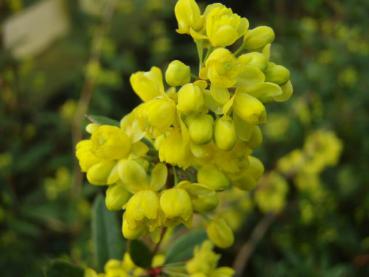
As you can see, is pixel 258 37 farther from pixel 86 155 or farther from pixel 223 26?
pixel 86 155

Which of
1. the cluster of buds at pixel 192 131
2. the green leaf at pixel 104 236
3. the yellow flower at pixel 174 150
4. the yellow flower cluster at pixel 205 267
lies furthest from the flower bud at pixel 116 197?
the green leaf at pixel 104 236

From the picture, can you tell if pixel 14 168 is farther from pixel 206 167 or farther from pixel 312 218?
pixel 206 167

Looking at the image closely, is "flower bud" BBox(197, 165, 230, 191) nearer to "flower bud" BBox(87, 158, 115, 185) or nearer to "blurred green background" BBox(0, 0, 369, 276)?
"flower bud" BBox(87, 158, 115, 185)

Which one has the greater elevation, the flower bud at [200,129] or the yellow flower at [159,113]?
the yellow flower at [159,113]

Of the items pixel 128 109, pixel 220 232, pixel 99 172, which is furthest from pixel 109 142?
pixel 128 109

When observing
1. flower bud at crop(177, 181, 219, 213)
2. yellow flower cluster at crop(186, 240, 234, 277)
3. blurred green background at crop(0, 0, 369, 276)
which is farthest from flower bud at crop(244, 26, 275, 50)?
blurred green background at crop(0, 0, 369, 276)

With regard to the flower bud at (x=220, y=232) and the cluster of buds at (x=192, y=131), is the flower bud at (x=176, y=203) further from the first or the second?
the flower bud at (x=220, y=232)

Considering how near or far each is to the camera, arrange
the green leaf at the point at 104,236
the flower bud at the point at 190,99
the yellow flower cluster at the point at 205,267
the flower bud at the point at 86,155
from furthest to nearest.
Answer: the green leaf at the point at 104,236 → the yellow flower cluster at the point at 205,267 → the flower bud at the point at 86,155 → the flower bud at the point at 190,99
